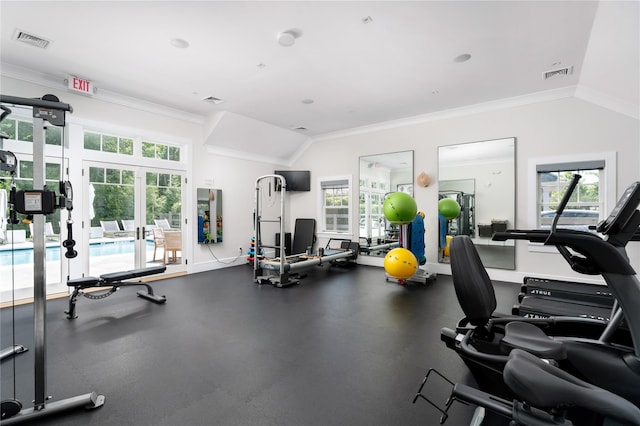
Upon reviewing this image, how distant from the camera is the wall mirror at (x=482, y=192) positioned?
544 cm

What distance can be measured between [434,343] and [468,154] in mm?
4234

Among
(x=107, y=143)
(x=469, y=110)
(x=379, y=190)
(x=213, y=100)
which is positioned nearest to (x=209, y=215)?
(x=107, y=143)

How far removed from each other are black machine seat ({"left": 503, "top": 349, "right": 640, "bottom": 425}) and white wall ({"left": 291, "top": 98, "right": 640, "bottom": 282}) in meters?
4.89

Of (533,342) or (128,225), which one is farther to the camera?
(128,225)

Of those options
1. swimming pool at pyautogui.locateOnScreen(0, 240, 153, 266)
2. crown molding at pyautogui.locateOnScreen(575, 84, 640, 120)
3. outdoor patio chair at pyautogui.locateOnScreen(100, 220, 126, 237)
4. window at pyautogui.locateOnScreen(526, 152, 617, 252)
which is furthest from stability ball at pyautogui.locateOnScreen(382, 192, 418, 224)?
outdoor patio chair at pyautogui.locateOnScreen(100, 220, 126, 237)

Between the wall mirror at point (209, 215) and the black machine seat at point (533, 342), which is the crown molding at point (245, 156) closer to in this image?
the wall mirror at point (209, 215)

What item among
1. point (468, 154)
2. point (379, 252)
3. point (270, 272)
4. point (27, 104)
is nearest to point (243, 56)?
point (27, 104)

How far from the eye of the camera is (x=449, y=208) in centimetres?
596

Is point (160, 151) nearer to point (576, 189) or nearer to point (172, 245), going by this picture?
point (172, 245)

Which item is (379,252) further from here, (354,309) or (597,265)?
(597,265)

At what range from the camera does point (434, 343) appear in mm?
2914

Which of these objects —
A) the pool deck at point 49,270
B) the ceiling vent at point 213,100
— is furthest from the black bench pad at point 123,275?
the ceiling vent at point 213,100

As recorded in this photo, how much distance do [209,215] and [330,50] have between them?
4.43 m

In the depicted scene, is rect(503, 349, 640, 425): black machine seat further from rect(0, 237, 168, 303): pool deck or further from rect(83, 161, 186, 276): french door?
rect(83, 161, 186, 276): french door
